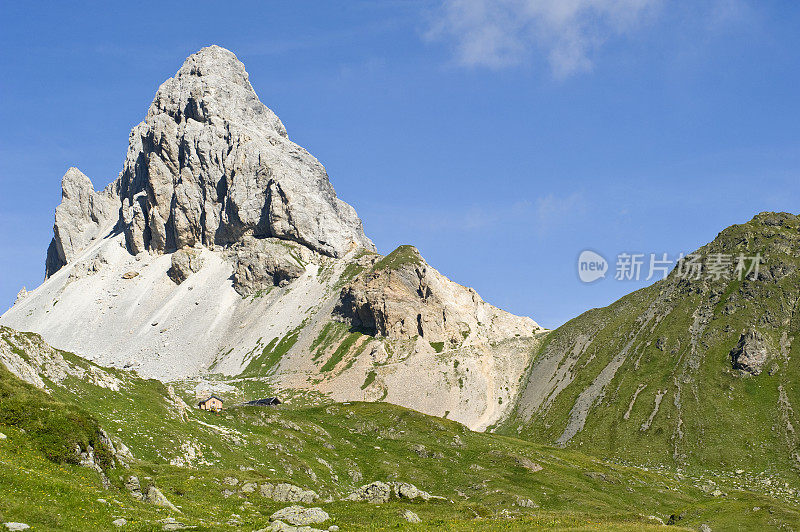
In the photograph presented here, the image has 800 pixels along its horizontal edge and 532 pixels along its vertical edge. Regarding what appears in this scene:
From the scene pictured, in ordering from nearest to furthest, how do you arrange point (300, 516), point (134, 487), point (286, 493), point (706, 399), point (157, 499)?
point (157, 499)
point (300, 516)
point (134, 487)
point (286, 493)
point (706, 399)

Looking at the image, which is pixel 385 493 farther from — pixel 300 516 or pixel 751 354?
pixel 751 354

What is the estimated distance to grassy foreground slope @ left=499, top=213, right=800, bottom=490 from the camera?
144 meters

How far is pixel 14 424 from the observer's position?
41125 millimetres

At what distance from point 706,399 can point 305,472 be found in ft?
425

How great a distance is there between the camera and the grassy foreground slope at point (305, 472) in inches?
1423

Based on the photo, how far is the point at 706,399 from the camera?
6540 inches

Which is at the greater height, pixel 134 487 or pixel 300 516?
pixel 300 516

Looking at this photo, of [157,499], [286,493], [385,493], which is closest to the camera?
[157,499]

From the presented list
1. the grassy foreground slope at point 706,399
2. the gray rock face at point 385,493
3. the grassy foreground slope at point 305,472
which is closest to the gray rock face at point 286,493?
the grassy foreground slope at point 305,472

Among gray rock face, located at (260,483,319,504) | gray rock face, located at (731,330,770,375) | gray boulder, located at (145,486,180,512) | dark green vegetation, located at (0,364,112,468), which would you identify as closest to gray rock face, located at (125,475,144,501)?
gray boulder, located at (145,486,180,512)

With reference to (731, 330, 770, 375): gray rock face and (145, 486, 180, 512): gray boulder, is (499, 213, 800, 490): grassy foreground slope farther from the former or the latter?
(145, 486, 180, 512): gray boulder

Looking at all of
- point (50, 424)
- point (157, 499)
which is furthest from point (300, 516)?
point (50, 424)

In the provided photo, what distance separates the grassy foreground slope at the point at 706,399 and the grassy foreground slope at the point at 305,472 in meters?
22.6

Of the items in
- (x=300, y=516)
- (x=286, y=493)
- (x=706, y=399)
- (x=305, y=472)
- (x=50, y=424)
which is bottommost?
(x=305, y=472)
